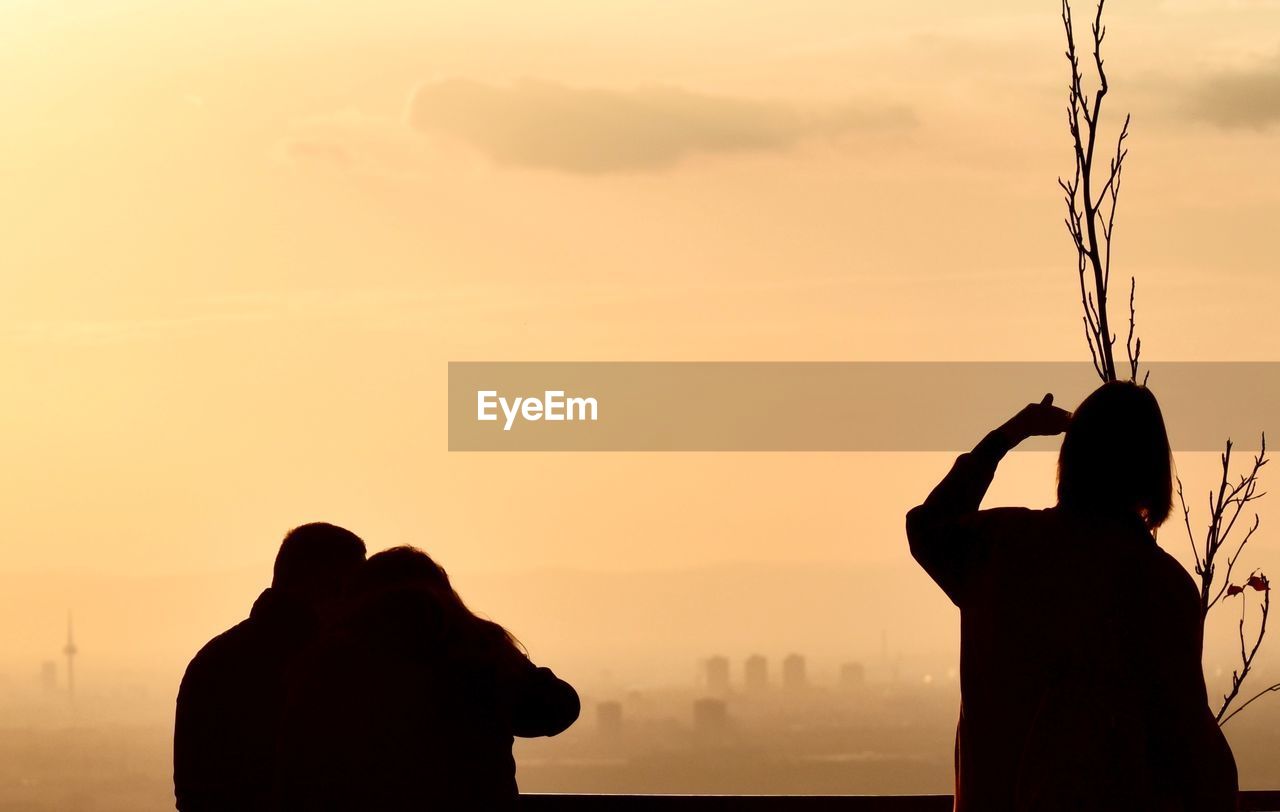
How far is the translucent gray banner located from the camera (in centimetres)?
378

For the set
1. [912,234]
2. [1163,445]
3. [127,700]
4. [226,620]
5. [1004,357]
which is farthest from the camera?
[912,234]

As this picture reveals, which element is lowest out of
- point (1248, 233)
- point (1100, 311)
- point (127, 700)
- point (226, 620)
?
point (127, 700)

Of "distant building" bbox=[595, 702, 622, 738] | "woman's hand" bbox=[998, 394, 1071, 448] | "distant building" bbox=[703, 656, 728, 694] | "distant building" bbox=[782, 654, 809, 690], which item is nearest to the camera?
"woman's hand" bbox=[998, 394, 1071, 448]

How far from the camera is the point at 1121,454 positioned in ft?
5.57

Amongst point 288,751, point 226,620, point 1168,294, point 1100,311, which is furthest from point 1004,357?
point 288,751

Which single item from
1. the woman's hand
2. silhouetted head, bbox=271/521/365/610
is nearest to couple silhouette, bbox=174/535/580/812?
silhouetted head, bbox=271/521/365/610

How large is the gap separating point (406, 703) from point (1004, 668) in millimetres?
802

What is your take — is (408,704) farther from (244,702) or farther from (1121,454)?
(1121,454)

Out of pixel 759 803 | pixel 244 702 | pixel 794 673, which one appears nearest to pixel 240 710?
pixel 244 702

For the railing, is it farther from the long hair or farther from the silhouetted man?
the long hair

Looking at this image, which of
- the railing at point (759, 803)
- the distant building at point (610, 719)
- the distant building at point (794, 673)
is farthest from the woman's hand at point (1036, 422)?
the distant building at point (794, 673)

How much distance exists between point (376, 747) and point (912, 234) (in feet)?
9.20

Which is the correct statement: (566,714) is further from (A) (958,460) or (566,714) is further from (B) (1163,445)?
(B) (1163,445)

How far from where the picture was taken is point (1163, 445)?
1.70 metres
